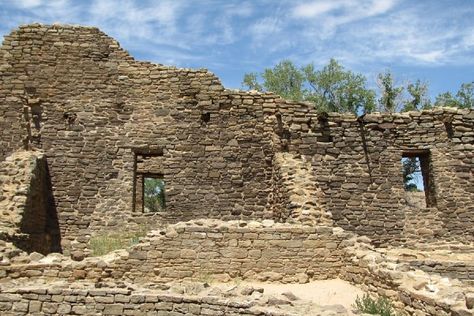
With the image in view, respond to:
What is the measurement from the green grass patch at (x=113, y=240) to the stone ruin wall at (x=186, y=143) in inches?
14.1

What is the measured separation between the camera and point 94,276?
29.3 ft

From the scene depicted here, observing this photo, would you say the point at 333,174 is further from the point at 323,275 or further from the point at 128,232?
the point at 128,232

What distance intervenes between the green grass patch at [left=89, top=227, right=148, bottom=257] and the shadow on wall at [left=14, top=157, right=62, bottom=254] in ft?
3.09

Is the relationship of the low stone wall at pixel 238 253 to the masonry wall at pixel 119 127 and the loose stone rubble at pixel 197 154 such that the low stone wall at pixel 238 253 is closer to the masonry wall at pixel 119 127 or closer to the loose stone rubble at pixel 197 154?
the loose stone rubble at pixel 197 154

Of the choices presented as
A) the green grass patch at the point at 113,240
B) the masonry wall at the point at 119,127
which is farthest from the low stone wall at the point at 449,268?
the green grass patch at the point at 113,240

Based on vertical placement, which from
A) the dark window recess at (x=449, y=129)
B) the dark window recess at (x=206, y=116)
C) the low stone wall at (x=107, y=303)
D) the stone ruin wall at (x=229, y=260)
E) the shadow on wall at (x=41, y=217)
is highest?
the dark window recess at (x=206, y=116)

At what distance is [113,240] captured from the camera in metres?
12.4

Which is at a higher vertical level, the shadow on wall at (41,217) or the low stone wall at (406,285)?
the shadow on wall at (41,217)

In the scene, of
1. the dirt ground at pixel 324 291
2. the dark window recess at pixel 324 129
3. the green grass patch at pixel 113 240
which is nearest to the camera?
the dirt ground at pixel 324 291

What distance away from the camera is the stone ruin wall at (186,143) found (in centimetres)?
1311

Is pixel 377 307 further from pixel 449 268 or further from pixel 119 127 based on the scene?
pixel 119 127

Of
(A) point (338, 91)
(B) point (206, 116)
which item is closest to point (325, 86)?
(A) point (338, 91)

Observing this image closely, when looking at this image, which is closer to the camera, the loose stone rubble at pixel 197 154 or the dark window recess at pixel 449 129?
the loose stone rubble at pixel 197 154

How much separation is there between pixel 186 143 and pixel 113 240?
3.12 meters
